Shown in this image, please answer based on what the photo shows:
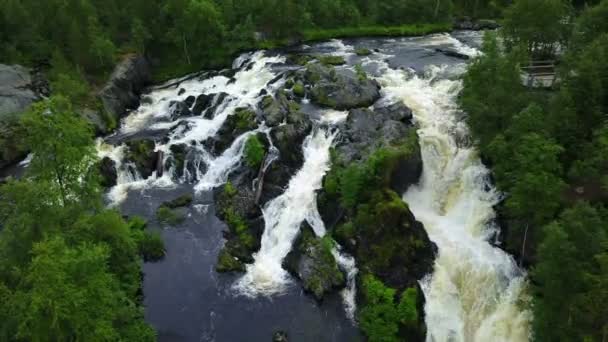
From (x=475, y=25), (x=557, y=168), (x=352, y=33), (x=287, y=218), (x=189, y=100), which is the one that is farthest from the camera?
(x=475, y=25)

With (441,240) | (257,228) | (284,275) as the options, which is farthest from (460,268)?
(257,228)

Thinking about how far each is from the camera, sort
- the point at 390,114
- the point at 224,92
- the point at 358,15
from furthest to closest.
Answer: the point at 358,15 → the point at 224,92 → the point at 390,114

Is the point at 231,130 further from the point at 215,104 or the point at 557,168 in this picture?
the point at 557,168

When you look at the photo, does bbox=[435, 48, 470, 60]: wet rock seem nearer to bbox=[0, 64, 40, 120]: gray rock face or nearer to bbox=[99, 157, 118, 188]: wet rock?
bbox=[99, 157, 118, 188]: wet rock

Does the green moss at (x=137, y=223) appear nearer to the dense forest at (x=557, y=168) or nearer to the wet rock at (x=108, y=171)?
the wet rock at (x=108, y=171)

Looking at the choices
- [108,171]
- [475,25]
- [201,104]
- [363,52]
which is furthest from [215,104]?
[475,25]

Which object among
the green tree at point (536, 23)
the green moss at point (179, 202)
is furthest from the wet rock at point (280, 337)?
the green tree at point (536, 23)

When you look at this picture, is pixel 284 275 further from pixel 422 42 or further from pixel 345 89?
pixel 422 42
